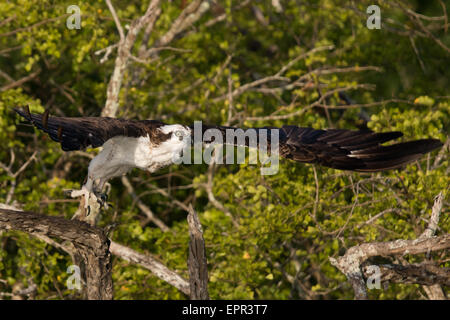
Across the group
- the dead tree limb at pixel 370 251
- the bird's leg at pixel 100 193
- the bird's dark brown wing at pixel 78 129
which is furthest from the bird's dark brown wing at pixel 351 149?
the bird's leg at pixel 100 193

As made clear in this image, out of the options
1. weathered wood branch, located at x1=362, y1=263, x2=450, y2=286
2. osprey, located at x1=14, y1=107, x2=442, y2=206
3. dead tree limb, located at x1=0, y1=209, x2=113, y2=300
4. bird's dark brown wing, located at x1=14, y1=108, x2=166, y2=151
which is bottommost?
weathered wood branch, located at x1=362, y1=263, x2=450, y2=286

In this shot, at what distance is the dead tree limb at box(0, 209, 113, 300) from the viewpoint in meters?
6.25

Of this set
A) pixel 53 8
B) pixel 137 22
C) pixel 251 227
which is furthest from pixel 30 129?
pixel 251 227

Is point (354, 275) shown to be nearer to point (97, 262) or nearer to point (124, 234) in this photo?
point (97, 262)

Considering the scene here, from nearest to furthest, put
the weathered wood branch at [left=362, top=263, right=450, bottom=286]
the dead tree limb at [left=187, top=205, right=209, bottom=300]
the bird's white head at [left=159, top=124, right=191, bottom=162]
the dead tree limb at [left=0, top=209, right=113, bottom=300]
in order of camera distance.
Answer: the dead tree limb at [left=0, top=209, right=113, bottom=300] → the dead tree limb at [left=187, top=205, right=209, bottom=300] → the weathered wood branch at [left=362, top=263, right=450, bottom=286] → the bird's white head at [left=159, top=124, right=191, bottom=162]

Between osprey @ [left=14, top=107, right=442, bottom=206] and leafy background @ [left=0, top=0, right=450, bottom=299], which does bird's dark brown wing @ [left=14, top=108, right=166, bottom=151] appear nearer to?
osprey @ [left=14, top=107, right=442, bottom=206]

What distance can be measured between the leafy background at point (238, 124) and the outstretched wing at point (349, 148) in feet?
1.47

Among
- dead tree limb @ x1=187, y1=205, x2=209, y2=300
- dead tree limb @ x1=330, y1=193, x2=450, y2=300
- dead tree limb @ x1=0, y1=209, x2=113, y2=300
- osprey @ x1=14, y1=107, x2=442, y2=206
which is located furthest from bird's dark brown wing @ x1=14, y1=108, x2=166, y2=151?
dead tree limb @ x1=330, y1=193, x2=450, y2=300

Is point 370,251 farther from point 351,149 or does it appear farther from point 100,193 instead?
point 100,193

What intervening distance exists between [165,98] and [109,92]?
1.86m

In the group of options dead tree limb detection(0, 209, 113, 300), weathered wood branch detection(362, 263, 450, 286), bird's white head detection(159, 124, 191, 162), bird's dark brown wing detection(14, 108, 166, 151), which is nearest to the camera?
bird's dark brown wing detection(14, 108, 166, 151)

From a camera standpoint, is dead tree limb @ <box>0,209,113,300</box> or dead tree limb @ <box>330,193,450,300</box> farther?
dead tree limb @ <box>330,193,450,300</box>

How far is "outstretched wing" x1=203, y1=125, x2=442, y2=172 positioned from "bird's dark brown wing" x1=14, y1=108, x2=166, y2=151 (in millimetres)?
1434

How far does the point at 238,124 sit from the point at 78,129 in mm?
3964
